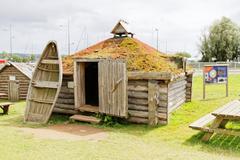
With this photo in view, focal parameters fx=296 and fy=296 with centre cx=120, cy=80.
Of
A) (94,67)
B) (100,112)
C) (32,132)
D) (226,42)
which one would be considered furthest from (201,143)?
(226,42)

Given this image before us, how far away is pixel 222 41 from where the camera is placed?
161 ft

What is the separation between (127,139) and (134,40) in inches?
197

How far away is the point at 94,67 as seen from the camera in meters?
13.6

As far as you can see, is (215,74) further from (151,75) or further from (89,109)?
(89,109)

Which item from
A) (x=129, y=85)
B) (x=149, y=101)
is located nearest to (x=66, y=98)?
(x=129, y=85)

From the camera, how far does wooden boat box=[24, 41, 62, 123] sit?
1052 cm

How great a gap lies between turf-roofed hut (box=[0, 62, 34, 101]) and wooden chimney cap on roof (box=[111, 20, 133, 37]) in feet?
22.7

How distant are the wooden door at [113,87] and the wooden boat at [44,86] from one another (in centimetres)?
157

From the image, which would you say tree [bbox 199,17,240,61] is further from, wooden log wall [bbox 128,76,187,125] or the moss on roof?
wooden log wall [bbox 128,76,187,125]

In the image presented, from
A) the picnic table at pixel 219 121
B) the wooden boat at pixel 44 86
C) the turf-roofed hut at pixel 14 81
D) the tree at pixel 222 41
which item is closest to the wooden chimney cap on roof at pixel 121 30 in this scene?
the wooden boat at pixel 44 86

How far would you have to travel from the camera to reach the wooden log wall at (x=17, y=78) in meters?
16.9

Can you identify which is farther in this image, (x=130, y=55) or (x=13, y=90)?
(x=13, y=90)

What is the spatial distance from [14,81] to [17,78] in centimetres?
33

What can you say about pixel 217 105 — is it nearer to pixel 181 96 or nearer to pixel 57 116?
pixel 181 96
